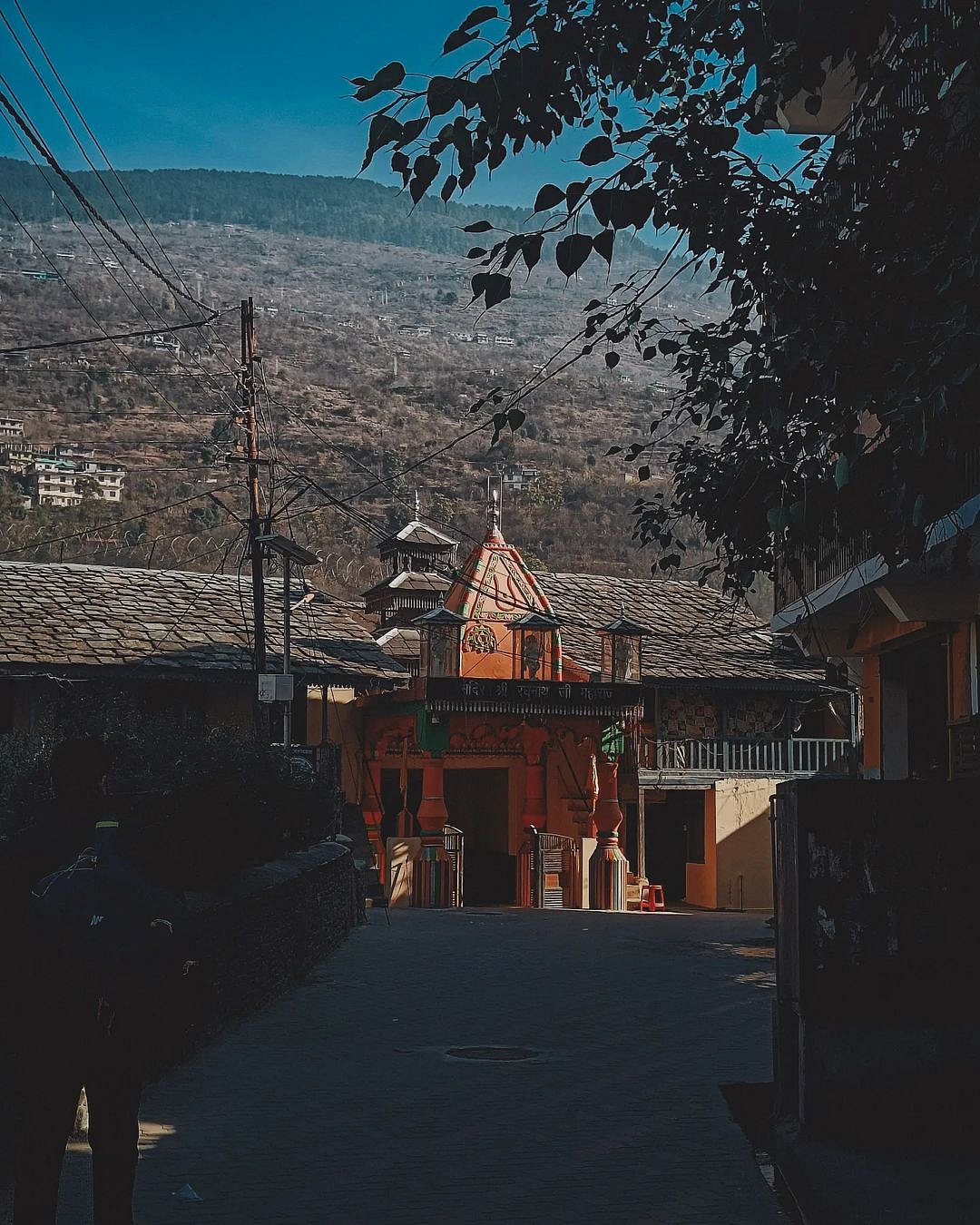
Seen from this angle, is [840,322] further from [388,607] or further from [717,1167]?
[388,607]

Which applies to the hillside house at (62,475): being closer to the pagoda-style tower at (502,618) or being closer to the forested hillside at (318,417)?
the forested hillside at (318,417)

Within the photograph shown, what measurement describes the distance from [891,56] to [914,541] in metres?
2.43

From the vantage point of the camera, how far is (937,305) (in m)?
6.24

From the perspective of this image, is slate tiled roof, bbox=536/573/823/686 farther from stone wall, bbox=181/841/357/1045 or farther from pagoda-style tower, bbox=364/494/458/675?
stone wall, bbox=181/841/357/1045

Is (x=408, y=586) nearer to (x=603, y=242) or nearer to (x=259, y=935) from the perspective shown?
(x=259, y=935)

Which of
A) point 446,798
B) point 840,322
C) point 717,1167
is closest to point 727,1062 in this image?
point 717,1167

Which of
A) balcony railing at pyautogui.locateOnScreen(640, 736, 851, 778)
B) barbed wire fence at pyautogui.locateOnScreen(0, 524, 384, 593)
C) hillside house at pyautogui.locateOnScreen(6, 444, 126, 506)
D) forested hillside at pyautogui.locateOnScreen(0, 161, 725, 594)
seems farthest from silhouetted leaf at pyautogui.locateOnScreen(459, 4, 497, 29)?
Result: hillside house at pyautogui.locateOnScreen(6, 444, 126, 506)

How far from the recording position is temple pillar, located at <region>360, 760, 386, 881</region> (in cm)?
3047

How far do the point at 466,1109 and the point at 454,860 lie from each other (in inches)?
806

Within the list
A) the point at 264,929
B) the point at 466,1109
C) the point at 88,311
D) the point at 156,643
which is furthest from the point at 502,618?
the point at 466,1109

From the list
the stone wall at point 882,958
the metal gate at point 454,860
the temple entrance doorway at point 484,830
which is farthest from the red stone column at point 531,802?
the stone wall at point 882,958

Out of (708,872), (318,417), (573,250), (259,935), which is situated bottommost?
(708,872)

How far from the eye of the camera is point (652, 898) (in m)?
31.5

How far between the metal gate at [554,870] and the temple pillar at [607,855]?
1.22ft
